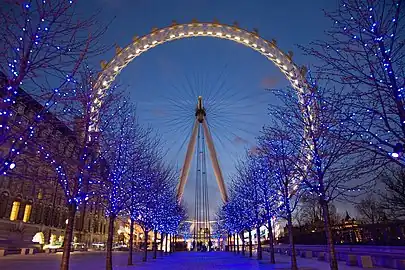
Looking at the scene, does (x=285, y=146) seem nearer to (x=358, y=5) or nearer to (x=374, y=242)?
(x=374, y=242)

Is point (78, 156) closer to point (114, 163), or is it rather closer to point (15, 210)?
point (114, 163)

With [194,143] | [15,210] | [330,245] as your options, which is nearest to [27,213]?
[15,210]

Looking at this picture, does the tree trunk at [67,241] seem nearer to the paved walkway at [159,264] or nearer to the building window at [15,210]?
the paved walkway at [159,264]

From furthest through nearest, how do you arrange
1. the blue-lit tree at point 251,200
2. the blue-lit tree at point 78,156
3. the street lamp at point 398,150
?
the blue-lit tree at point 251,200, the blue-lit tree at point 78,156, the street lamp at point 398,150

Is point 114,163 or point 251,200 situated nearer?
point 114,163

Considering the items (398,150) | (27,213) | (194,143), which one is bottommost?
(398,150)

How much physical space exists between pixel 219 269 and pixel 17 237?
39.0 metres

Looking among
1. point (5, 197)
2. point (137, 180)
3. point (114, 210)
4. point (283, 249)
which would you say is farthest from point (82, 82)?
point (5, 197)

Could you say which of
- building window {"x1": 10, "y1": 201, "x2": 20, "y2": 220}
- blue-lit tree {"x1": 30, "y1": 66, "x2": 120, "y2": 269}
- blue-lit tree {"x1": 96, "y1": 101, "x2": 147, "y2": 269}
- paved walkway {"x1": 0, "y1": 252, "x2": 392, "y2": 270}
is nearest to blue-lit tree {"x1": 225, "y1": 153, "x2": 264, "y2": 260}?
paved walkway {"x1": 0, "y1": 252, "x2": 392, "y2": 270}

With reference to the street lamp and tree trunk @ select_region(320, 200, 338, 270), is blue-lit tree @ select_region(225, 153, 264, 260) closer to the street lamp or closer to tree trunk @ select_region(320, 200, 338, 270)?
tree trunk @ select_region(320, 200, 338, 270)

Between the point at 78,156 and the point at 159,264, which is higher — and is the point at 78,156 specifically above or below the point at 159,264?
above

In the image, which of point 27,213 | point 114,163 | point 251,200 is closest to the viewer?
point 114,163

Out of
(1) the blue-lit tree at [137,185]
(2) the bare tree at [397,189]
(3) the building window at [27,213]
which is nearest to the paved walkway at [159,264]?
Result: (1) the blue-lit tree at [137,185]

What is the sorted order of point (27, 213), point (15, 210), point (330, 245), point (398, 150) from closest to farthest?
point (398, 150) → point (330, 245) → point (15, 210) → point (27, 213)
